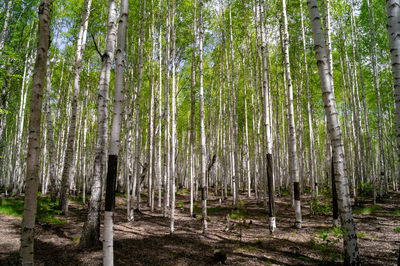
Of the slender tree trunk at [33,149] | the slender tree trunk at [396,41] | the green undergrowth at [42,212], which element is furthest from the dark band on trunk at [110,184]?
the green undergrowth at [42,212]

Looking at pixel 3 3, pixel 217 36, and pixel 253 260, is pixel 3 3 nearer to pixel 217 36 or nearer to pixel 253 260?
pixel 217 36

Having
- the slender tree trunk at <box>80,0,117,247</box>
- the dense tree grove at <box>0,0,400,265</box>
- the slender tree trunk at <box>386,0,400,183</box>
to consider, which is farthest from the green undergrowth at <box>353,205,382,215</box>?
the slender tree trunk at <box>80,0,117,247</box>

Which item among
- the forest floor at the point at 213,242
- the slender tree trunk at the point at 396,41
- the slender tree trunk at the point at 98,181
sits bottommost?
the forest floor at the point at 213,242

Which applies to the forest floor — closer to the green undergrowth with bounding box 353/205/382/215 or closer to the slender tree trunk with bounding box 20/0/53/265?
the green undergrowth with bounding box 353/205/382/215

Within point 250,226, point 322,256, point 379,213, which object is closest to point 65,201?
point 250,226

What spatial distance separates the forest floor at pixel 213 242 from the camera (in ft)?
15.4

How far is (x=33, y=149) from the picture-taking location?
7.38ft

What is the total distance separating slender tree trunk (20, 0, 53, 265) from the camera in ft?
7.02

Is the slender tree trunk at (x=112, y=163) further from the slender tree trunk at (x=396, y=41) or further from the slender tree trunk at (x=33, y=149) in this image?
the slender tree trunk at (x=396, y=41)

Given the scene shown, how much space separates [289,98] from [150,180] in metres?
7.18

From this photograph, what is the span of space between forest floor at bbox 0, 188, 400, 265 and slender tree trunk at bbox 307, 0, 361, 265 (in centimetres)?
62

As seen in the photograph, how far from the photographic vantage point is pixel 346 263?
12.3 ft

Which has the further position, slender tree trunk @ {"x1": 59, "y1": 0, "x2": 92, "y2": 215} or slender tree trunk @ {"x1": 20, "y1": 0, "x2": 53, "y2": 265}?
slender tree trunk @ {"x1": 59, "y1": 0, "x2": 92, "y2": 215}

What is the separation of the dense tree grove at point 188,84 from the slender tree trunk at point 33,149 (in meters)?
0.01
